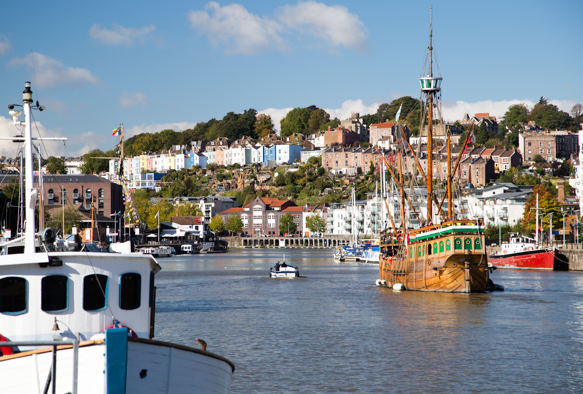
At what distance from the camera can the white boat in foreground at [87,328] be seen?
11727 mm

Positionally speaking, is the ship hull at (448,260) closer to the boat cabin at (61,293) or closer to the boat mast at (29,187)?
the boat mast at (29,187)

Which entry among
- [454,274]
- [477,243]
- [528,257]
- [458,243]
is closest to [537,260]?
[528,257]

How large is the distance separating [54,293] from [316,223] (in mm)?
177300

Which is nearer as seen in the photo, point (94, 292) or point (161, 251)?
point (94, 292)

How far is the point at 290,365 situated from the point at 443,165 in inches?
6370

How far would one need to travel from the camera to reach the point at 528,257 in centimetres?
8381

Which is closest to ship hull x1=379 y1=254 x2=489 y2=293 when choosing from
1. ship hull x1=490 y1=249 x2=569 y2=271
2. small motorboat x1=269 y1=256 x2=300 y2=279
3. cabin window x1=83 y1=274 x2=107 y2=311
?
small motorboat x1=269 y1=256 x2=300 y2=279

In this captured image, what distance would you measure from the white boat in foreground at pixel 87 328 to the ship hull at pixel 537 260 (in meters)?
72.8

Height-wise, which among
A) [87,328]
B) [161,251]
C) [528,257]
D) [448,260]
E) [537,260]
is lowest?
[161,251]

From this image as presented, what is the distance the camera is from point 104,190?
435ft

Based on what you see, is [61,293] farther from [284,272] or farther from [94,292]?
[284,272]

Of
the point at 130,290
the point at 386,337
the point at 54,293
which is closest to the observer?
the point at 54,293

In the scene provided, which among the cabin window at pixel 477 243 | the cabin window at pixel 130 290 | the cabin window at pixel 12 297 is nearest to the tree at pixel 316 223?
the cabin window at pixel 477 243

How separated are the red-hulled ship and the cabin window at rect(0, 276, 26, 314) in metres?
75.9
